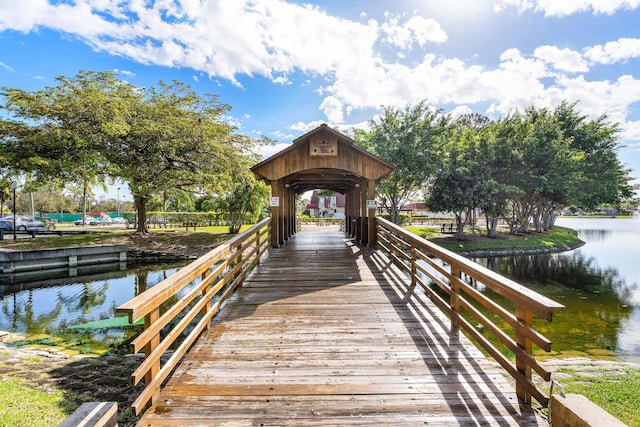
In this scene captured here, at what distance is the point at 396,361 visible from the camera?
2932mm

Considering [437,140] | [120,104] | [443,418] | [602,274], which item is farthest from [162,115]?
[602,274]

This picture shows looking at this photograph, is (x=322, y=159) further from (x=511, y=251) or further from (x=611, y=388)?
(x=511, y=251)

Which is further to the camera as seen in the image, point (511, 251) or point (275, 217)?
point (511, 251)

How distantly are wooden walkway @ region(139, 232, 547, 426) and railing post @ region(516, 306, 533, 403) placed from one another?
0.08 m

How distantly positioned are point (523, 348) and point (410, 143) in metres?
18.8

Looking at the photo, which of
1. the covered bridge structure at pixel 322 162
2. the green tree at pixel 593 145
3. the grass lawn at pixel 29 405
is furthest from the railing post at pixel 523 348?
the green tree at pixel 593 145

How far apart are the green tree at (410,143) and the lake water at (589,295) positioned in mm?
6654

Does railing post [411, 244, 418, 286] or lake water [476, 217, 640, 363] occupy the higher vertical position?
railing post [411, 244, 418, 286]

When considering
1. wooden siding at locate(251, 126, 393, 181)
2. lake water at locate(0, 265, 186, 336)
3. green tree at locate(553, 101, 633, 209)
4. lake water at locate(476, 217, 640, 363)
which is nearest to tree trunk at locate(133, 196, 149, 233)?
lake water at locate(0, 265, 186, 336)

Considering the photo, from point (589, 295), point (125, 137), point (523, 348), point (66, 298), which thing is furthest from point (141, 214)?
point (589, 295)

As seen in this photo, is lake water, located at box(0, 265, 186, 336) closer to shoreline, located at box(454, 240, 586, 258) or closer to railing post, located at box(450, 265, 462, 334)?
railing post, located at box(450, 265, 462, 334)

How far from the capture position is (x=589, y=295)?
1044cm

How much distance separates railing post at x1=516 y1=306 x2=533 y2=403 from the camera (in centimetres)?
230

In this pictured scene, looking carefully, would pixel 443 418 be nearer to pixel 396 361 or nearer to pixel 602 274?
pixel 396 361
